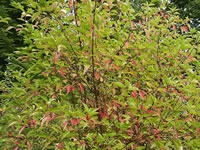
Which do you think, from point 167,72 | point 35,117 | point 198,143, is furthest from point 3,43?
point 198,143

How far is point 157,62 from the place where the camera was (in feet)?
8.41

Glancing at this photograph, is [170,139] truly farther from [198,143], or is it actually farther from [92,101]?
[92,101]

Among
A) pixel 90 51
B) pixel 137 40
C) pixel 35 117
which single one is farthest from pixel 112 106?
pixel 137 40

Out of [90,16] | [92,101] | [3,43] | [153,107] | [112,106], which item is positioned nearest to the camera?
[90,16]

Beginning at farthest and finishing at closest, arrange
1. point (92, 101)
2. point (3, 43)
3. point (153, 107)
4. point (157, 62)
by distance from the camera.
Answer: point (3, 43) → point (157, 62) → point (92, 101) → point (153, 107)

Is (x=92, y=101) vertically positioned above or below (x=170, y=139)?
above

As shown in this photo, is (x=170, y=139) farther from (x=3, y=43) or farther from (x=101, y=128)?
(x=3, y=43)

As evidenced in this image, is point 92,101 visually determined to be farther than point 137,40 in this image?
No

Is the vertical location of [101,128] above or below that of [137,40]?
below

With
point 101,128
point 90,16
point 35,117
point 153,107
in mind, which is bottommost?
point 101,128

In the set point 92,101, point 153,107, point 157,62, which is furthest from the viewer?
point 157,62

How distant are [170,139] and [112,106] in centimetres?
65

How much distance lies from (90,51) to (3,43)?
6324mm

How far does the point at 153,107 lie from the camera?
1.91 m
